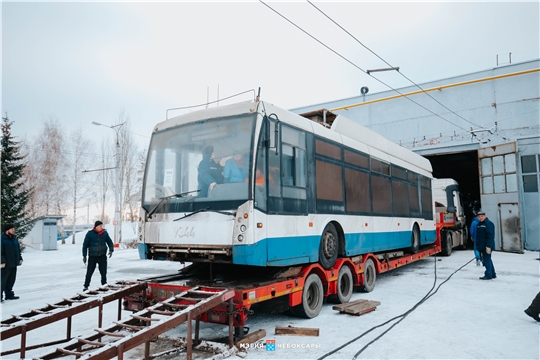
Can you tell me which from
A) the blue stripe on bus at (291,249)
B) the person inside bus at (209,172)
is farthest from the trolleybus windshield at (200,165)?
the blue stripe on bus at (291,249)

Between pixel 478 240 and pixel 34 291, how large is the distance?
12.0 meters

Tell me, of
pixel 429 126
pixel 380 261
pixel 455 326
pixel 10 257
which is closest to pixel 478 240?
pixel 380 261

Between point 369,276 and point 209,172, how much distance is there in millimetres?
5150

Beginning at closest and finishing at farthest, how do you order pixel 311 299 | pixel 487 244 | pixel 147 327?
pixel 147 327 < pixel 311 299 < pixel 487 244

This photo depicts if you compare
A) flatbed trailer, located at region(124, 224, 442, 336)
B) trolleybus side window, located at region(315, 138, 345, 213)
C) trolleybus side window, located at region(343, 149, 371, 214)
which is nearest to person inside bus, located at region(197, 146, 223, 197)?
flatbed trailer, located at region(124, 224, 442, 336)

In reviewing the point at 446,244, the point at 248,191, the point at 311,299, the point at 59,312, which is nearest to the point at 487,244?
the point at 311,299

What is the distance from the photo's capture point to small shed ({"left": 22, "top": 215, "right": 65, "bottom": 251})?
26.8m

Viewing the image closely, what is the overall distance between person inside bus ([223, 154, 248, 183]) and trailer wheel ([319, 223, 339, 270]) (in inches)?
90.4

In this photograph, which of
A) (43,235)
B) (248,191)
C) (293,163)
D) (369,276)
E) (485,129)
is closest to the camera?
(248,191)

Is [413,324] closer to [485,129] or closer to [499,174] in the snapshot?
[499,174]

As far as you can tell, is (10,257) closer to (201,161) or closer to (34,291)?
(34,291)

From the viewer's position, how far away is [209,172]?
5.96m

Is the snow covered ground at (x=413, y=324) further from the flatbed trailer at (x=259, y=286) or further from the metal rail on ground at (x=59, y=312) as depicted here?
the metal rail on ground at (x=59, y=312)

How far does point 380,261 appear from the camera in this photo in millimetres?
10109
